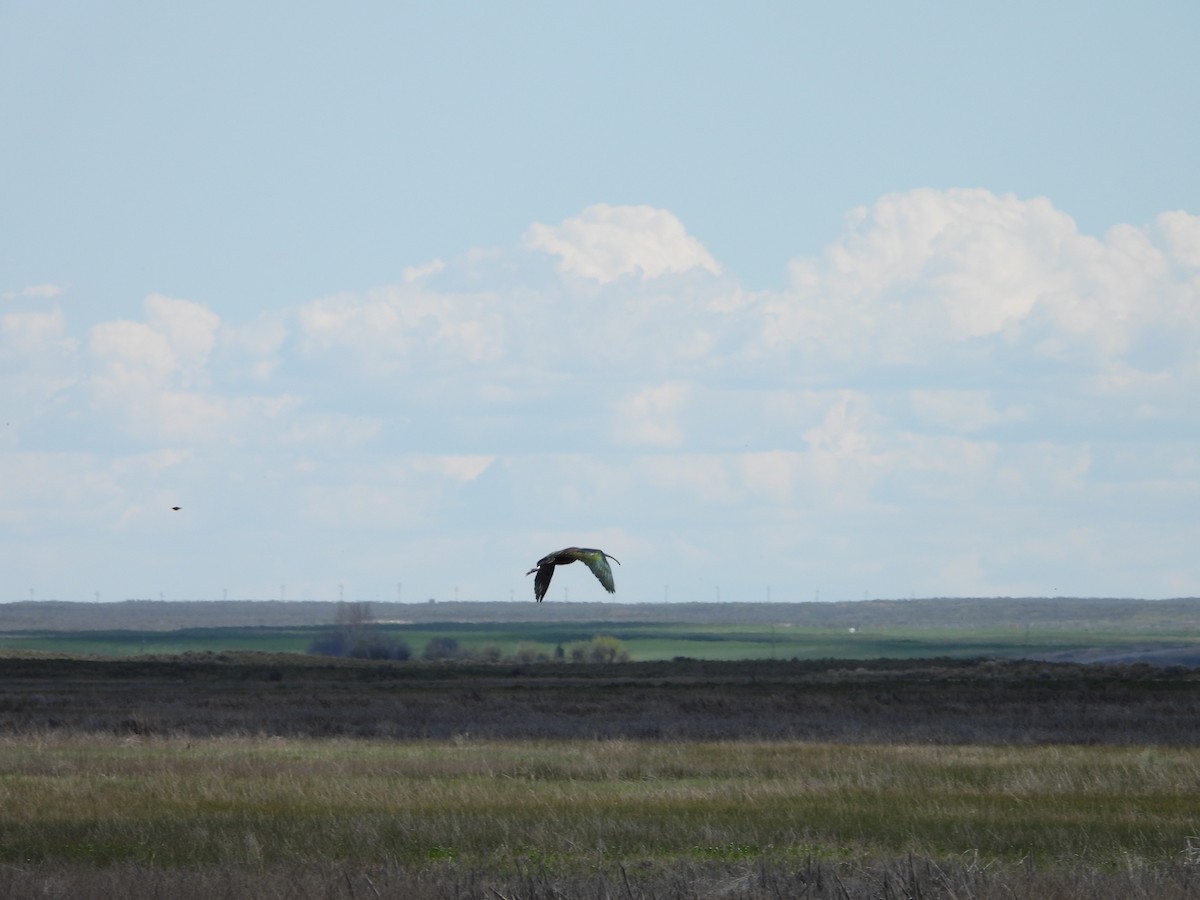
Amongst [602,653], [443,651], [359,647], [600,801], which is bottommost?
[600,801]

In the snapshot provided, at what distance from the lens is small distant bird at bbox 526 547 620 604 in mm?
11938

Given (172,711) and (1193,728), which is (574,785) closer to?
(1193,728)

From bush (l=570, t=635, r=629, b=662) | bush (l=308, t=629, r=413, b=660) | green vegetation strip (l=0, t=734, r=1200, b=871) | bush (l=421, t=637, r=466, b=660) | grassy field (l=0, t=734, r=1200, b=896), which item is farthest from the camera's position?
bush (l=308, t=629, r=413, b=660)

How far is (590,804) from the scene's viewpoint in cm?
2278

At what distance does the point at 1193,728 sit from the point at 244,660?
247 ft

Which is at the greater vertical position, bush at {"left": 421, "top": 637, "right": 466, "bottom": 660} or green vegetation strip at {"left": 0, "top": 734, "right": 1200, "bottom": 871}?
bush at {"left": 421, "top": 637, "right": 466, "bottom": 660}

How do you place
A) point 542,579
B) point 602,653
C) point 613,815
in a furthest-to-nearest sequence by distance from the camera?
point 602,653 < point 613,815 < point 542,579

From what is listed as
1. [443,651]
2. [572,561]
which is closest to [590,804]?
[572,561]

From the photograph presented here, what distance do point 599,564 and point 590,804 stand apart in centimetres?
1129

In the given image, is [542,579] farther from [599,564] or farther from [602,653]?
[602,653]

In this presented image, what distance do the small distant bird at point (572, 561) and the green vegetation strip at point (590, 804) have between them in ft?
17.6

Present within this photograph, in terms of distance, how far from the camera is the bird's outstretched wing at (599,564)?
39.2 feet

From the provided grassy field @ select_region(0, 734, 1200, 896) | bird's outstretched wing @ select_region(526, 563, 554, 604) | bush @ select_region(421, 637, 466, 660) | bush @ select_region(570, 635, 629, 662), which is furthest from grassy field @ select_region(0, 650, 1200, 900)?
bush @ select_region(421, 637, 466, 660)

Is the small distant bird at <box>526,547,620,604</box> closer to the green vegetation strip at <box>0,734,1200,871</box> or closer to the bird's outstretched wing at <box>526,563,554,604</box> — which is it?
the bird's outstretched wing at <box>526,563,554,604</box>
